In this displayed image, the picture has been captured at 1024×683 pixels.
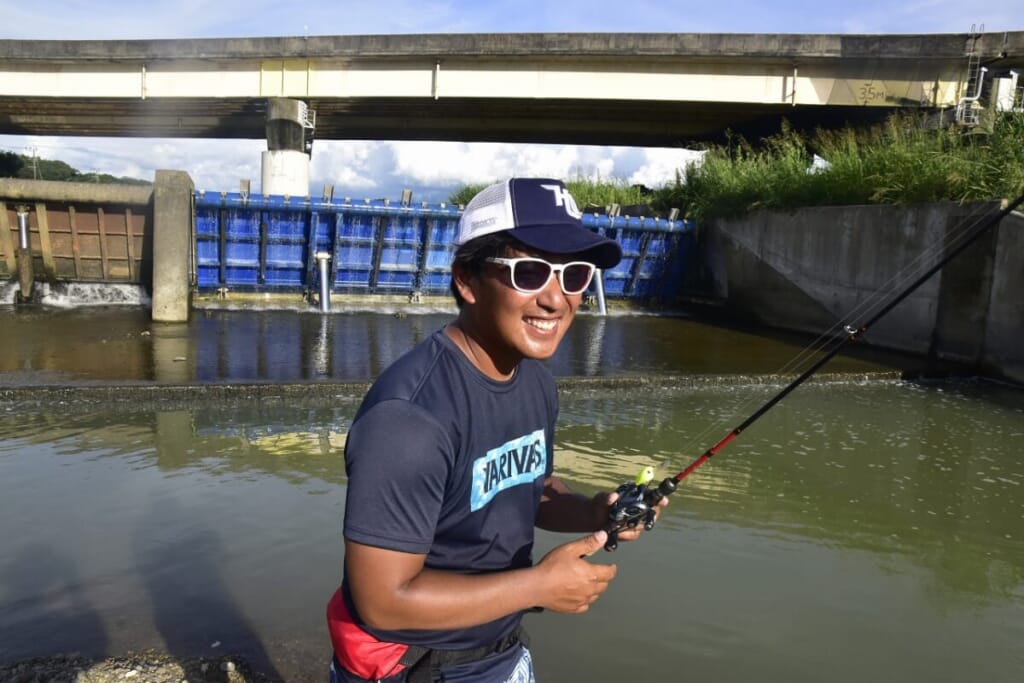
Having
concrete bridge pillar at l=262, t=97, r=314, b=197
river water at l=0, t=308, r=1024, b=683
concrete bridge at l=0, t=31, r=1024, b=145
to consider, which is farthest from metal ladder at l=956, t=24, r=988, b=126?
concrete bridge pillar at l=262, t=97, r=314, b=197

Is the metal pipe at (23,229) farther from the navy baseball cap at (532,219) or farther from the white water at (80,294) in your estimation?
the navy baseball cap at (532,219)

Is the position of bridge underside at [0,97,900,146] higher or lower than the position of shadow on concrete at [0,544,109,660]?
higher

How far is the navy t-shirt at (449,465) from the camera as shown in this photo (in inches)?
55.2

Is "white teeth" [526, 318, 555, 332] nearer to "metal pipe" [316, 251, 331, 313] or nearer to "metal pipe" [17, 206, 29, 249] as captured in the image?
"metal pipe" [316, 251, 331, 313]

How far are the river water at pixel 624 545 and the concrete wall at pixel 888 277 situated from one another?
149 cm

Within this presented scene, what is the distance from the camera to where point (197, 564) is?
4.28 meters

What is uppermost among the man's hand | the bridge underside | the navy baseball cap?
the bridge underside

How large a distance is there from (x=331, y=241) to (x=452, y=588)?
15.0 metres

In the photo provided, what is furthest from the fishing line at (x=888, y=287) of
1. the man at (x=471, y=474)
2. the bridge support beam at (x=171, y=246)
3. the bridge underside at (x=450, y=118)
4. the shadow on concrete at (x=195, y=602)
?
the bridge underside at (x=450, y=118)

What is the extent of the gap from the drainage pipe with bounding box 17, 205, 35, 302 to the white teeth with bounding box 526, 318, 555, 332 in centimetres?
1492

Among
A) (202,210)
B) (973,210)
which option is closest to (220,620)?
(973,210)

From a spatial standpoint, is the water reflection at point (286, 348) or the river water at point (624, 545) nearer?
the river water at point (624, 545)

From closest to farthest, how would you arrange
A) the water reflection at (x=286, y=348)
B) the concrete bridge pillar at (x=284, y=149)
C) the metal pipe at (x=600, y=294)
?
the water reflection at (x=286, y=348)
the metal pipe at (x=600, y=294)
the concrete bridge pillar at (x=284, y=149)

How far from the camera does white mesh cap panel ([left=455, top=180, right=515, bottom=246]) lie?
165 centimetres
